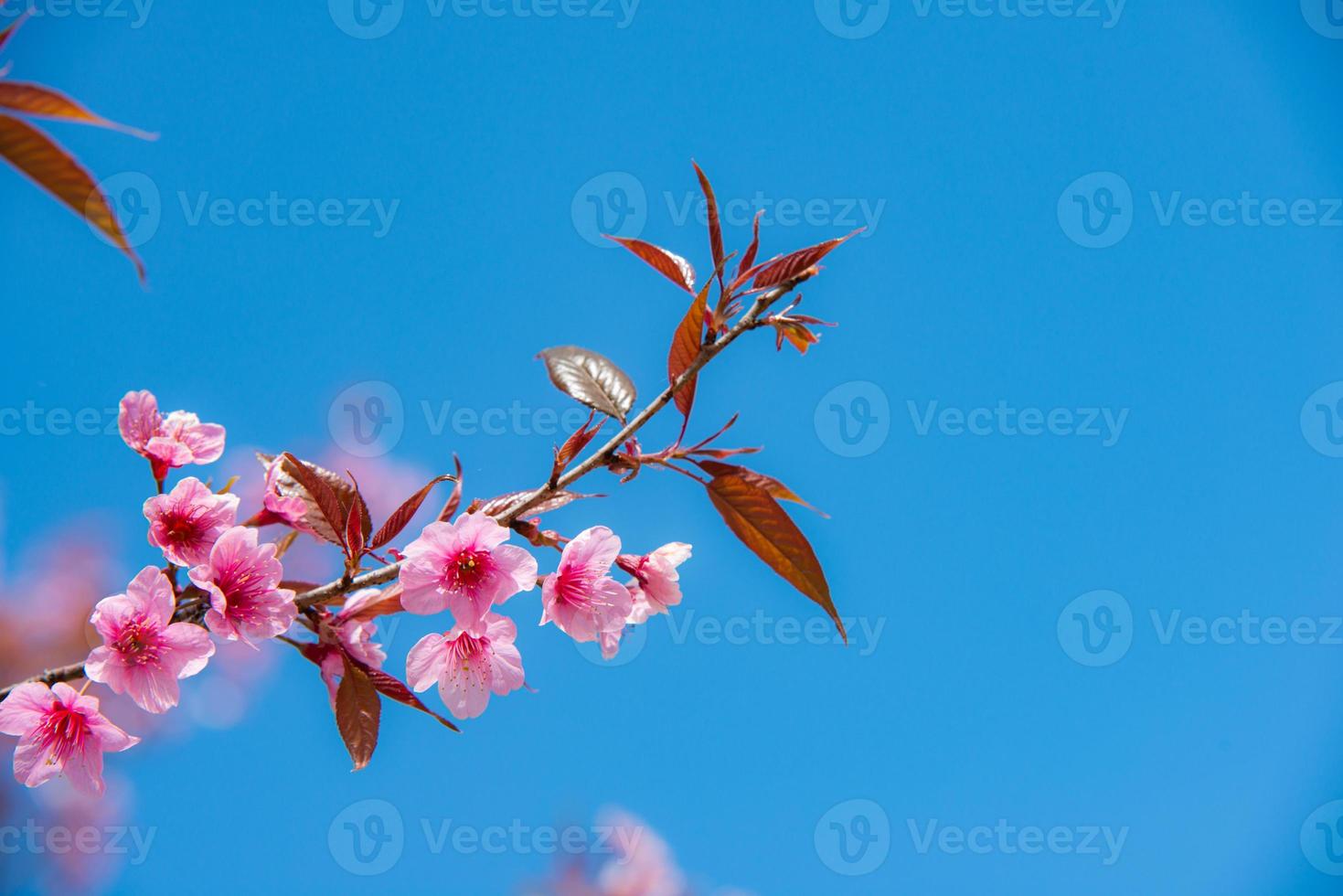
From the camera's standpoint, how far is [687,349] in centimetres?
100

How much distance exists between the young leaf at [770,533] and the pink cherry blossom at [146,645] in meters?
0.58

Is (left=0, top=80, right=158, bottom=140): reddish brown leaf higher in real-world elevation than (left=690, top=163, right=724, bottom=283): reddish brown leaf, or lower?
lower

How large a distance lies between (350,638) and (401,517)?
0.17m

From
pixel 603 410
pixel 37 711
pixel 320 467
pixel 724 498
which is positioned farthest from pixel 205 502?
pixel 724 498

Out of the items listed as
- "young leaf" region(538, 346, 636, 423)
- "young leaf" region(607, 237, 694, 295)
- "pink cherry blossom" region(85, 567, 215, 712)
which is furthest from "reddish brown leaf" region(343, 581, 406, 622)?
"young leaf" region(607, 237, 694, 295)

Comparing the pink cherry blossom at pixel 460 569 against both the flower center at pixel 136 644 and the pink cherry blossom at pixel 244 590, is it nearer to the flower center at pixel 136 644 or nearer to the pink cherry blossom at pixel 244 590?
the pink cherry blossom at pixel 244 590

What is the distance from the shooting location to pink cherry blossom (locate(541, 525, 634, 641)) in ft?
3.57

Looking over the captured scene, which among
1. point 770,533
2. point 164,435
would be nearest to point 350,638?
point 164,435

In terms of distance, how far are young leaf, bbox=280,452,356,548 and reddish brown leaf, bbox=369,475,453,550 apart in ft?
0.12

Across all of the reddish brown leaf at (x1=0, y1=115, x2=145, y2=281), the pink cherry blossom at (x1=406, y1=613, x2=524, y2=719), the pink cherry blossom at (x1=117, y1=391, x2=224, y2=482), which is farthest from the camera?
the pink cherry blossom at (x1=117, y1=391, x2=224, y2=482)

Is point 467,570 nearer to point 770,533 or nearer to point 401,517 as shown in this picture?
point 401,517

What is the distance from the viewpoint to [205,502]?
3.51ft

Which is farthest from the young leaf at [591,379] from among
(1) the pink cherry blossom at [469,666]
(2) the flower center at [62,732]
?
(2) the flower center at [62,732]

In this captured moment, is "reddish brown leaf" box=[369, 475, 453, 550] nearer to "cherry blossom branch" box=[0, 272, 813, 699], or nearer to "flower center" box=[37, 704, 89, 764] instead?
"cherry blossom branch" box=[0, 272, 813, 699]
